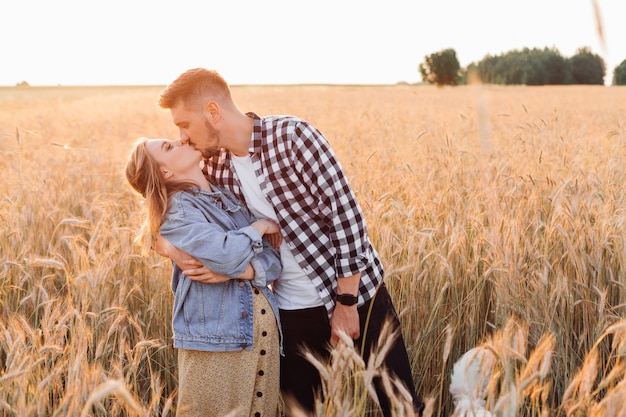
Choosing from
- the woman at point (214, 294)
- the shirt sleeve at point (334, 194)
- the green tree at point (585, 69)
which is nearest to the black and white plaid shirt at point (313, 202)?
the shirt sleeve at point (334, 194)

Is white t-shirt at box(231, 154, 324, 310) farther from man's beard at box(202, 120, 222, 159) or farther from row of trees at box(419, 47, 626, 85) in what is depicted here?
row of trees at box(419, 47, 626, 85)

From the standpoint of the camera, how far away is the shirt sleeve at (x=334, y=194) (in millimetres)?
1950

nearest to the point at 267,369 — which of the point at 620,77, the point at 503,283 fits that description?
the point at 503,283

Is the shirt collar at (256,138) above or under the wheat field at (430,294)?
above

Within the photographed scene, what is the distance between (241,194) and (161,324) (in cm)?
82

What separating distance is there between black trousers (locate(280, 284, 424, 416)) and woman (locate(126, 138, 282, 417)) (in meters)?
0.10

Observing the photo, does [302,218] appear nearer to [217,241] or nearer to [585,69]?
[217,241]

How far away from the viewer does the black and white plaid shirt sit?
6.42 ft

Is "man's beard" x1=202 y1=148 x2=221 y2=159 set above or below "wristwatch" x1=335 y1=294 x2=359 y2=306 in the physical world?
above

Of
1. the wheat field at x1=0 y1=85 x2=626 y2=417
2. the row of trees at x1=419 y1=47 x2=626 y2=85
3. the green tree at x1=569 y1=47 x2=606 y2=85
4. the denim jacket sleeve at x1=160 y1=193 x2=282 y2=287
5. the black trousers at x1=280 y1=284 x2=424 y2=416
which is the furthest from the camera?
the green tree at x1=569 y1=47 x2=606 y2=85

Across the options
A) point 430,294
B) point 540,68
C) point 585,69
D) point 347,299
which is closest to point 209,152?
point 347,299

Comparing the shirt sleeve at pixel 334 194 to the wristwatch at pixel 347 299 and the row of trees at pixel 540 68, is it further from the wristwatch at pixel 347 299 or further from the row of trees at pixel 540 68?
the row of trees at pixel 540 68

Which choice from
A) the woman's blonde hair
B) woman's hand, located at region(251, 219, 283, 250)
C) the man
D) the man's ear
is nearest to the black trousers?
the man

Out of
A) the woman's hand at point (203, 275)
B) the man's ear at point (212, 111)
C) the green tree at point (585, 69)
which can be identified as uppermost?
the green tree at point (585, 69)
